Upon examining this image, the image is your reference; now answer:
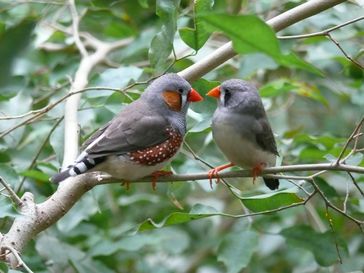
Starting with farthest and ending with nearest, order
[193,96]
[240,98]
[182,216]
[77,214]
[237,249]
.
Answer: [77,214] < [237,249] < [240,98] < [193,96] < [182,216]

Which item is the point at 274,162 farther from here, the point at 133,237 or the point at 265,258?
the point at 265,258

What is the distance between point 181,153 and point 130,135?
79 cm

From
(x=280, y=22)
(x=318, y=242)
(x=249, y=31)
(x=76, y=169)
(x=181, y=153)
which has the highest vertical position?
(x=249, y=31)

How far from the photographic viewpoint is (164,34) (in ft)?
7.00

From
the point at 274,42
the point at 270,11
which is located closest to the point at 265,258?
the point at 270,11

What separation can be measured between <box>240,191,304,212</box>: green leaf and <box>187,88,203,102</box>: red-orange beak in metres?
0.40

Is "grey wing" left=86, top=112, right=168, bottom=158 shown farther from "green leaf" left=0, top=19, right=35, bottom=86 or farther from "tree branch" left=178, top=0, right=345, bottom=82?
"green leaf" left=0, top=19, right=35, bottom=86

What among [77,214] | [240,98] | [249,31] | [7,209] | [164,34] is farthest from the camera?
[77,214]

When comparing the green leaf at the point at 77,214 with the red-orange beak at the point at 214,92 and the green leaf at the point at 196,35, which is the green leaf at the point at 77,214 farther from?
the green leaf at the point at 196,35

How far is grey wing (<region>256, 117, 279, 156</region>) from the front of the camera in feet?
7.48

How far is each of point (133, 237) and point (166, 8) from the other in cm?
125

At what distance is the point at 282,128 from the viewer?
3967 millimetres

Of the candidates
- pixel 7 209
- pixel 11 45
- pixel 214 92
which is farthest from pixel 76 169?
pixel 11 45

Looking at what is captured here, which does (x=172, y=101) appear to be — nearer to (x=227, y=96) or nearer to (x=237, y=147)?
(x=227, y=96)
